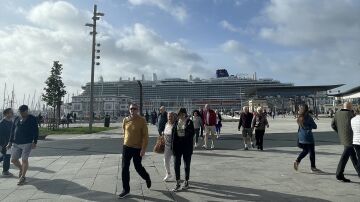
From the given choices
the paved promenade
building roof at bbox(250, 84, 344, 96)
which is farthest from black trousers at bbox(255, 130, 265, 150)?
building roof at bbox(250, 84, 344, 96)

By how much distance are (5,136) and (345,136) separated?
7.97 meters

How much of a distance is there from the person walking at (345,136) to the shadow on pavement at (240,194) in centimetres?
174

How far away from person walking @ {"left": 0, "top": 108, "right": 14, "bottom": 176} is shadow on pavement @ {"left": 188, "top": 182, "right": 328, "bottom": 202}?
500cm

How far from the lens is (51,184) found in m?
8.40

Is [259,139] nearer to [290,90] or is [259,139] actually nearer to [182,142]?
[182,142]

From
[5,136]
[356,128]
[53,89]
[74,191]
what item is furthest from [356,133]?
[53,89]

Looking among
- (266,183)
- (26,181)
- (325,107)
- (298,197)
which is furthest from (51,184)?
(325,107)

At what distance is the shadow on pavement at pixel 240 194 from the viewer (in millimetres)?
6613

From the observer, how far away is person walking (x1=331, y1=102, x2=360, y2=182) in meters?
7.96

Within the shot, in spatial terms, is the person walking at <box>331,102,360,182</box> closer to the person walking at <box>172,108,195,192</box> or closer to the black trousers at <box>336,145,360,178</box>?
the black trousers at <box>336,145,360,178</box>

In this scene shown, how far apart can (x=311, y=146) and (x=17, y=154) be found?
672cm

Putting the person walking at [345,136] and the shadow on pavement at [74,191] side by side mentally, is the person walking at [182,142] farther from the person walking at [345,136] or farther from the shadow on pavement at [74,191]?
the person walking at [345,136]

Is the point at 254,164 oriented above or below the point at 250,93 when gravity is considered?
below

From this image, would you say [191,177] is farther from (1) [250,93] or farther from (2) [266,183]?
(1) [250,93]
